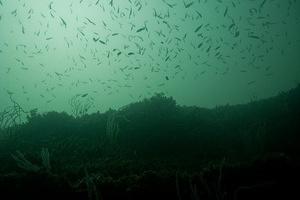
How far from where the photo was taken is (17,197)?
5.18m

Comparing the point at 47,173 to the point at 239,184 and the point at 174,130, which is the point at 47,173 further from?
the point at 174,130

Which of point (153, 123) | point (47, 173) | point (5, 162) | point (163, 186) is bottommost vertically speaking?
point (163, 186)

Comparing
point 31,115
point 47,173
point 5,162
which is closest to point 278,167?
point 47,173

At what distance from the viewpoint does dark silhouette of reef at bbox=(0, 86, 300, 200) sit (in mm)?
5160

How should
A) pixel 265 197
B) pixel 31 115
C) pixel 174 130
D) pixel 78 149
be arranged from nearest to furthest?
1. pixel 265 197
2. pixel 78 149
3. pixel 174 130
4. pixel 31 115

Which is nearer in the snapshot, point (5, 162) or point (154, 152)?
point (5, 162)

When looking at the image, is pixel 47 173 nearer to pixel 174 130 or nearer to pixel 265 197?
pixel 265 197

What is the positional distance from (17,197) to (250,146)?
713 centimetres

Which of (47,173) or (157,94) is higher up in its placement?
(157,94)

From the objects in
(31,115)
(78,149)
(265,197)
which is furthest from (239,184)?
(31,115)

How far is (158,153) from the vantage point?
32.7 ft

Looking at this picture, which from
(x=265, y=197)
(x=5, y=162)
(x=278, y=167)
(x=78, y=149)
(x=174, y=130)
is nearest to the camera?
(x=265, y=197)

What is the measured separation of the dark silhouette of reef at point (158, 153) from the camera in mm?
5160

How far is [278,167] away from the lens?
5.57 m
